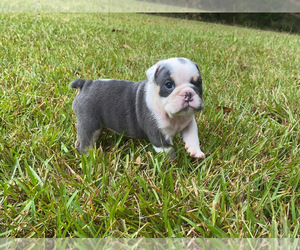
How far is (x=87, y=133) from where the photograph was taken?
1.93 metres

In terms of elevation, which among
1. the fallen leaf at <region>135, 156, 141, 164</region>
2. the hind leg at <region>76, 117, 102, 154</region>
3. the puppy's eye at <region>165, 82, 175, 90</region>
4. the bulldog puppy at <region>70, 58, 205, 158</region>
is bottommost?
the fallen leaf at <region>135, 156, 141, 164</region>

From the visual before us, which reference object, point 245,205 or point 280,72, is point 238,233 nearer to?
point 245,205

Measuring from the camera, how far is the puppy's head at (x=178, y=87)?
1.61m

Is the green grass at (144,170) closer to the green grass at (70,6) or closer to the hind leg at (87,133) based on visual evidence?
the hind leg at (87,133)

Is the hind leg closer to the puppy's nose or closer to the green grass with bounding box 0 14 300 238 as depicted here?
the green grass with bounding box 0 14 300 238

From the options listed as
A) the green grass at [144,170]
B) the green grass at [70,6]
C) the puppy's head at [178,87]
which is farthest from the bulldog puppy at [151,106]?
the green grass at [70,6]

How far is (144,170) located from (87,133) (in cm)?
48

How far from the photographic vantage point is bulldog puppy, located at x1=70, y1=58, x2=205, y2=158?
1651mm

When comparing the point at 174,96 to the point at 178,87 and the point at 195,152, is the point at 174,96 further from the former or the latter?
the point at 195,152

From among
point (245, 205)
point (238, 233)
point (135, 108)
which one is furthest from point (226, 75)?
point (238, 233)

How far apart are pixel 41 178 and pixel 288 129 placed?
1.89m

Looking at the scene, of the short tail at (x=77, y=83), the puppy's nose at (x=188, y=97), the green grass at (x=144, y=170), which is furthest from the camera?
the short tail at (x=77, y=83)

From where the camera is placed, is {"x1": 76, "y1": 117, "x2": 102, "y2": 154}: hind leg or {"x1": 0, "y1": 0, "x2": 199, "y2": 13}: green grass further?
{"x1": 0, "y1": 0, "x2": 199, "y2": 13}: green grass

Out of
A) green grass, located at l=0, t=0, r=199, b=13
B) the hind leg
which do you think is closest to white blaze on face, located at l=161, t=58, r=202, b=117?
the hind leg
